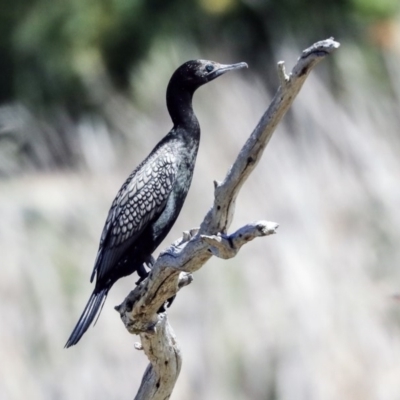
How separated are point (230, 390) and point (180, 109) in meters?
4.25

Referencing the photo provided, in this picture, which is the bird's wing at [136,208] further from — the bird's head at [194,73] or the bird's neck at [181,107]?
the bird's head at [194,73]

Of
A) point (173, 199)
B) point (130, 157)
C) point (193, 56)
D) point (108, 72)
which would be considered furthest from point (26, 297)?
point (108, 72)

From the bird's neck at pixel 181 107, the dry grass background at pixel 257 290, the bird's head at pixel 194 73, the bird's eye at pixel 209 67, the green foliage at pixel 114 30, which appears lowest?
the bird's neck at pixel 181 107

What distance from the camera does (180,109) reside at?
202 inches

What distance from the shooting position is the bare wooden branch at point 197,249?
13.7 feet

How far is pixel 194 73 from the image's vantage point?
5.16m

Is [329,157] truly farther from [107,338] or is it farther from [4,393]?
[4,393]

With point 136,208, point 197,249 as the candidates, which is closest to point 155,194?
point 136,208

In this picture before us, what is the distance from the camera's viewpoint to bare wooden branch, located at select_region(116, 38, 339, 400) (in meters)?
4.17

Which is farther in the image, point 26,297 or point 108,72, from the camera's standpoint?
point 108,72

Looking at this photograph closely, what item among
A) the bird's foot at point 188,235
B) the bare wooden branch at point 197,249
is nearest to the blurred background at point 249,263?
the bare wooden branch at point 197,249

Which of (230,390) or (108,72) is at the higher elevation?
(108,72)

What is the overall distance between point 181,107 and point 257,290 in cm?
410

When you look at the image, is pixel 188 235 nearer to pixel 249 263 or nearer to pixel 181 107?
pixel 181 107
